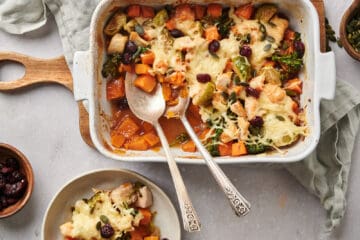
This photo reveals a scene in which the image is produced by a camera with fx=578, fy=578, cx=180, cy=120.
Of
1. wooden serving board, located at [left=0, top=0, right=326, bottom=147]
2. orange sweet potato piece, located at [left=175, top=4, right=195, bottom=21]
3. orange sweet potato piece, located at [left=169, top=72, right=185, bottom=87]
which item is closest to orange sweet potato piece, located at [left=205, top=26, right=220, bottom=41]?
orange sweet potato piece, located at [left=175, top=4, right=195, bottom=21]

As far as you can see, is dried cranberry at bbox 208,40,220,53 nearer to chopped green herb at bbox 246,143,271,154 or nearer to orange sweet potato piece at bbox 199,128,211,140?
orange sweet potato piece at bbox 199,128,211,140

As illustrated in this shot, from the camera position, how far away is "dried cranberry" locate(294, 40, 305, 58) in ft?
10.0

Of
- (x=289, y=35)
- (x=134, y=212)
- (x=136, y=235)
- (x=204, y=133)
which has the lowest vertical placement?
(x=136, y=235)

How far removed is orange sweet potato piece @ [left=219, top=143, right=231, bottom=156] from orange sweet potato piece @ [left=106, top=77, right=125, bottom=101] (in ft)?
2.01

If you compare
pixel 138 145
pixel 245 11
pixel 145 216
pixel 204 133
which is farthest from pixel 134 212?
pixel 245 11

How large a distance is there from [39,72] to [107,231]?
1.01 metres

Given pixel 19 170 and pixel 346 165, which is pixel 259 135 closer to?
pixel 346 165

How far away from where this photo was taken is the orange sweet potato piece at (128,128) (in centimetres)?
315

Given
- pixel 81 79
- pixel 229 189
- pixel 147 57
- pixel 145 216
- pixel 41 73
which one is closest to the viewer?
pixel 229 189

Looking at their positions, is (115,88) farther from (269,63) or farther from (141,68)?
(269,63)

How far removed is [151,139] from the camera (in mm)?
3117

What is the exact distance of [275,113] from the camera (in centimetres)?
303

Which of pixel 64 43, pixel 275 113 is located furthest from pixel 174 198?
pixel 64 43

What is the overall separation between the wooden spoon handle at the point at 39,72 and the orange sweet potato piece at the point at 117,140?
0.43m
